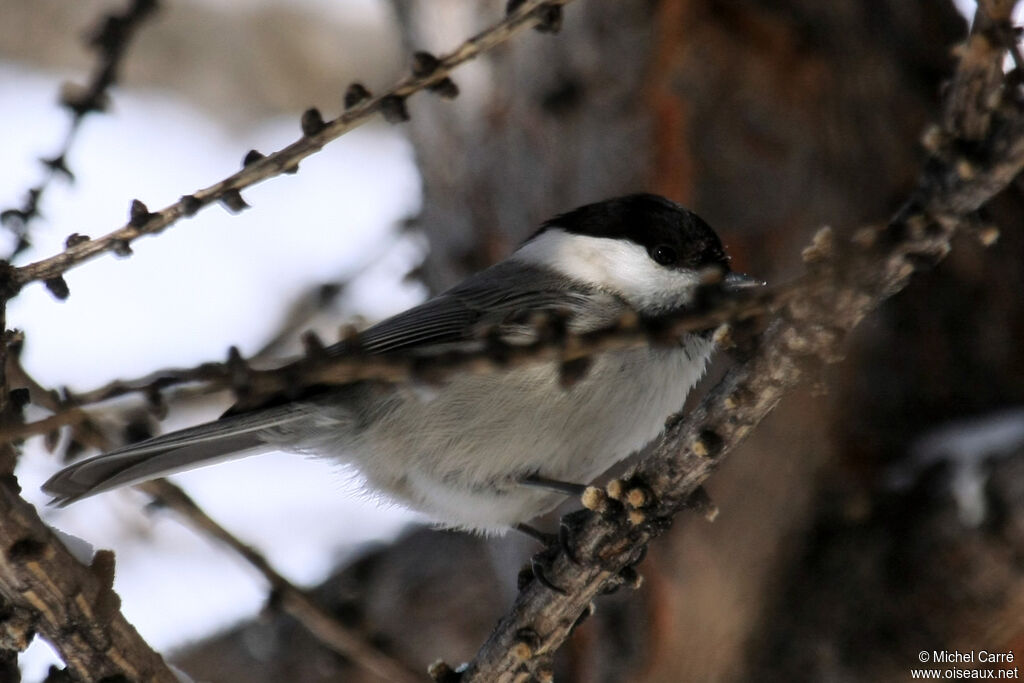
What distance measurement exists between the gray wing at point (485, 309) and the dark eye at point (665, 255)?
0.17m

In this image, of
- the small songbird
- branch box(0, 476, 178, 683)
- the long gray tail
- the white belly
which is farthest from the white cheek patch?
branch box(0, 476, 178, 683)

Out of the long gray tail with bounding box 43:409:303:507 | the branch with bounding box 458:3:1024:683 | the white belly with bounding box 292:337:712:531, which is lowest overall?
the branch with bounding box 458:3:1024:683

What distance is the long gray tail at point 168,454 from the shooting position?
1893 millimetres

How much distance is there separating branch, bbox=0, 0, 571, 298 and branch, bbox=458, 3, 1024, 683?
0.49 metres

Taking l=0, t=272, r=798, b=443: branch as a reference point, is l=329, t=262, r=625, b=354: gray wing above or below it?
above

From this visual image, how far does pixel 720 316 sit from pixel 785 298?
0.06 metres

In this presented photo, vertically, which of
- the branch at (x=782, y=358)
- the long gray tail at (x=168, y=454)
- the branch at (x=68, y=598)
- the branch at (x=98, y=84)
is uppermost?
the branch at (x=98, y=84)

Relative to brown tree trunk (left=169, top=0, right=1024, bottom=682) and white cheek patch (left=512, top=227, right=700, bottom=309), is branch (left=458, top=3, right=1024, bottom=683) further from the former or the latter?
brown tree trunk (left=169, top=0, right=1024, bottom=682)

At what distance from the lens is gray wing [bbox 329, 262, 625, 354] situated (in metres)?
2.30

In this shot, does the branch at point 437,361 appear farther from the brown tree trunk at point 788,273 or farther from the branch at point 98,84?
the brown tree trunk at point 788,273

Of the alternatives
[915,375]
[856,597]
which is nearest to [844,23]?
[915,375]

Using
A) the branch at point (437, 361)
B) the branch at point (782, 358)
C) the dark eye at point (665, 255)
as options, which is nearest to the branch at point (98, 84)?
the branch at point (437, 361)

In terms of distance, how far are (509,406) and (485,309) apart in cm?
35

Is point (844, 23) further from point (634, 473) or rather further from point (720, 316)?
point (720, 316)
